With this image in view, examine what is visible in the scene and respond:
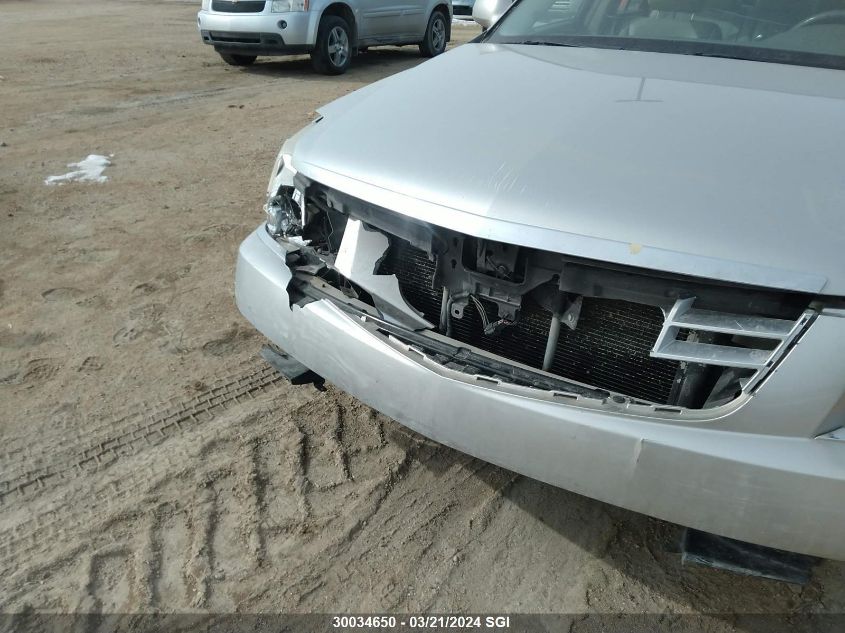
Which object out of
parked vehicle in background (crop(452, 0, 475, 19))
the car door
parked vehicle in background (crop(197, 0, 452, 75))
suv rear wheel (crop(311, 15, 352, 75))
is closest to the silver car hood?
parked vehicle in background (crop(197, 0, 452, 75))

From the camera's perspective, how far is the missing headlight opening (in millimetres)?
1643

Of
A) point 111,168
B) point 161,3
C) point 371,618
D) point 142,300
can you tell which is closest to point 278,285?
point 371,618

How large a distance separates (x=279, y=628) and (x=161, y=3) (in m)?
19.3

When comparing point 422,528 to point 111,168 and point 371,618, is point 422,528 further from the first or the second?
point 111,168

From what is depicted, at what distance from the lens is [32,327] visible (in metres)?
3.22

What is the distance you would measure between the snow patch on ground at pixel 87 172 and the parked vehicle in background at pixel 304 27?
375cm

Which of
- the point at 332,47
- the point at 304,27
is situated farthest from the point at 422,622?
the point at 332,47

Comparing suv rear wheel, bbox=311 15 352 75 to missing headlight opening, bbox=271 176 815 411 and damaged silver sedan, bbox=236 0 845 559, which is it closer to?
damaged silver sedan, bbox=236 0 845 559

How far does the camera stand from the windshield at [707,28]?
2592mm

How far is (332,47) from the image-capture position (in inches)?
361

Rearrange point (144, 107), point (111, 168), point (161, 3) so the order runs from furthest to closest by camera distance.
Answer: point (161, 3) < point (144, 107) < point (111, 168)

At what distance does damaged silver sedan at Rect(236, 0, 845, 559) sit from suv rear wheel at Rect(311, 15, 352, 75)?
7030 mm

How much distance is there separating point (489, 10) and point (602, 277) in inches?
95.7

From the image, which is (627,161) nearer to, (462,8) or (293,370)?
(293,370)
